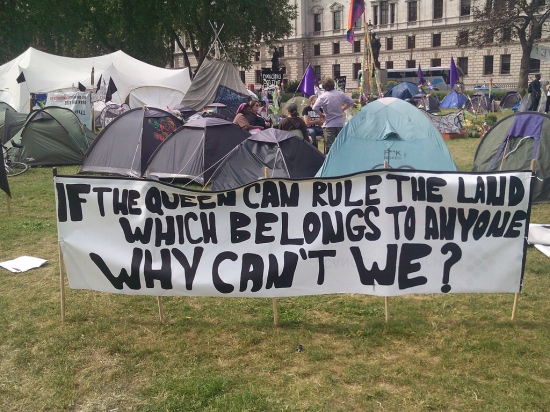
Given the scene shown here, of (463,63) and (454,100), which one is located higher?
(463,63)

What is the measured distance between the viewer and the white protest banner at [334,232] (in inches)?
183

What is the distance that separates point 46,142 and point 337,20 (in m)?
67.8

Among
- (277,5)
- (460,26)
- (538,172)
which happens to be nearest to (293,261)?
(538,172)

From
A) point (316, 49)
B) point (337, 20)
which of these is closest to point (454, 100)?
point (337, 20)

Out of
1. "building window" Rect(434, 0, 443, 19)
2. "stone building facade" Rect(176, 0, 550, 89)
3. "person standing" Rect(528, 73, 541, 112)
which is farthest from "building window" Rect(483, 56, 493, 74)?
"person standing" Rect(528, 73, 541, 112)

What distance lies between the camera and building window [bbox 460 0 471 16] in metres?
66.0

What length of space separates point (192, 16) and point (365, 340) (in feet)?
125

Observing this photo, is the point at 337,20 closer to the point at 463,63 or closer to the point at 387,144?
the point at 463,63

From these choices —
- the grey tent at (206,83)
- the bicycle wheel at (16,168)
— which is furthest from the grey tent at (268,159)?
the grey tent at (206,83)

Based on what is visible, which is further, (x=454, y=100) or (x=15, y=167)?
(x=454, y=100)

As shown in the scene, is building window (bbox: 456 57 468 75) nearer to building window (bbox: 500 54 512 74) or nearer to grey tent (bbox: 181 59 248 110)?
building window (bbox: 500 54 512 74)

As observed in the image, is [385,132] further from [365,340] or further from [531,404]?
[531,404]

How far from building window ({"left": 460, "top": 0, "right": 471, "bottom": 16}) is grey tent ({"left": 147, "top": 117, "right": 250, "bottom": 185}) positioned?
63332 mm

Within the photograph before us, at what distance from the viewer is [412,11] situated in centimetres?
7081
